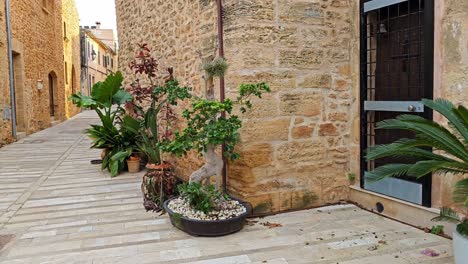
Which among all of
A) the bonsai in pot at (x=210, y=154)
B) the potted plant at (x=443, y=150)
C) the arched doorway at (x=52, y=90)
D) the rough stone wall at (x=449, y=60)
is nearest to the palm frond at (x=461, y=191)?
the potted plant at (x=443, y=150)

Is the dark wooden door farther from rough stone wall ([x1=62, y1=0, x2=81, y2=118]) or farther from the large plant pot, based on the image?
the large plant pot

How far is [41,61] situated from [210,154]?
13.2 m

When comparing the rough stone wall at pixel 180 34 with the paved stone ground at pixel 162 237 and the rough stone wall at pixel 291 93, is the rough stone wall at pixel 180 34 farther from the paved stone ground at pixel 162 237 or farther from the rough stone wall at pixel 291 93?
the paved stone ground at pixel 162 237

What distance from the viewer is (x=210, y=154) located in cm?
411

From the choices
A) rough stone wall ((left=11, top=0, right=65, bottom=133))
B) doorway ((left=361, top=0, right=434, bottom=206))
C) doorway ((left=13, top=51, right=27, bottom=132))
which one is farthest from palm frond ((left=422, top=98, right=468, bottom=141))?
doorway ((left=13, top=51, right=27, bottom=132))

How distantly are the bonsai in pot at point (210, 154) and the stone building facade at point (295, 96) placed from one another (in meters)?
0.28

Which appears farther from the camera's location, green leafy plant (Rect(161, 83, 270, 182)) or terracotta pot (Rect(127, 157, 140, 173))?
terracotta pot (Rect(127, 157, 140, 173))

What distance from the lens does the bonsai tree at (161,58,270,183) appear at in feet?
12.5

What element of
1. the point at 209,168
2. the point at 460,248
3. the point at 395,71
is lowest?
the point at 460,248

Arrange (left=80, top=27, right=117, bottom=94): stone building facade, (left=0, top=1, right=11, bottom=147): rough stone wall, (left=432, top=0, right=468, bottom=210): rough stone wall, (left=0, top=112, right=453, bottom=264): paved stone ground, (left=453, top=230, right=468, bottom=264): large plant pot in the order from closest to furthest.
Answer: (left=453, top=230, right=468, bottom=264): large plant pot < (left=0, top=112, right=453, bottom=264): paved stone ground < (left=432, top=0, right=468, bottom=210): rough stone wall < (left=0, top=1, right=11, bottom=147): rough stone wall < (left=80, top=27, right=117, bottom=94): stone building facade

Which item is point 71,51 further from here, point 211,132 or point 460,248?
point 460,248

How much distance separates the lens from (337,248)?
11.3 feet

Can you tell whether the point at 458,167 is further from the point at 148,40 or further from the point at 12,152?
the point at 12,152

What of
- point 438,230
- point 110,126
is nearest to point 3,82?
Result: point 110,126
